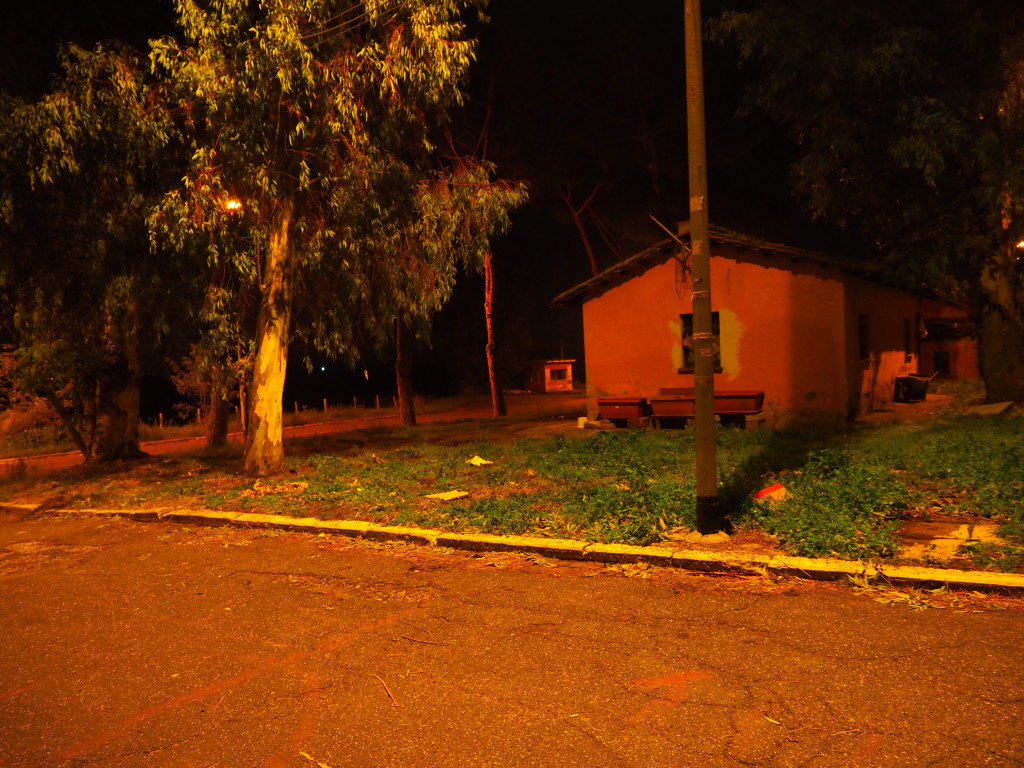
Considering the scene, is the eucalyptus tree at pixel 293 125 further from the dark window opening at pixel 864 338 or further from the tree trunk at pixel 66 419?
the dark window opening at pixel 864 338

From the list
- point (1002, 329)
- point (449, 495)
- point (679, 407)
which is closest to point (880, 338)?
point (1002, 329)

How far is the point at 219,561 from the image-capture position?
23.7 ft

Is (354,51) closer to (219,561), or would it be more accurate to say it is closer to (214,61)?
(214,61)

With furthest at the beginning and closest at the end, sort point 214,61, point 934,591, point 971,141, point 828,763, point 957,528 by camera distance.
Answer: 1. point 971,141
2. point 214,61
3. point 957,528
4. point 934,591
5. point 828,763

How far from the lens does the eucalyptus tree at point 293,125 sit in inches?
417

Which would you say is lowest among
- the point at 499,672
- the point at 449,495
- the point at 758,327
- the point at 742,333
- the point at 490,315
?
the point at 499,672

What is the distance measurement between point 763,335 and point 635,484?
8543 millimetres

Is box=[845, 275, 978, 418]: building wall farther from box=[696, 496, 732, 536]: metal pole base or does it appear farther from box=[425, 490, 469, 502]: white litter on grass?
box=[696, 496, 732, 536]: metal pole base

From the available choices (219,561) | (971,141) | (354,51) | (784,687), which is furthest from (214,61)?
(971,141)

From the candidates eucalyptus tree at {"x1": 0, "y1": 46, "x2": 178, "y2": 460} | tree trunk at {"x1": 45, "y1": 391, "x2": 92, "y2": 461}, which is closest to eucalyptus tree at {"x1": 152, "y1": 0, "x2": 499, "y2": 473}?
eucalyptus tree at {"x1": 0, "y1": 46, "x2": 178, "y2": 460}

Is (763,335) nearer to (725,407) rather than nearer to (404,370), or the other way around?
(725,407)

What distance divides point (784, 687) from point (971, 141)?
15.1 metres

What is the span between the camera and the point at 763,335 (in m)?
16.4

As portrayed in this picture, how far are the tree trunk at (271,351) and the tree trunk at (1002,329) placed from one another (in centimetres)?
1468
